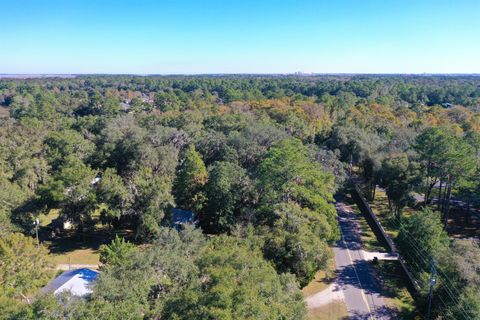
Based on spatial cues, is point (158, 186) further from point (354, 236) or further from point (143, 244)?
point (354, 236)

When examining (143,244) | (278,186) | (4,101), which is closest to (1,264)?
(143,244)

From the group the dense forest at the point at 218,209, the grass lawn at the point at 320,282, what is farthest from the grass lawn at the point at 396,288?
the grass lawn at the point at 320,282

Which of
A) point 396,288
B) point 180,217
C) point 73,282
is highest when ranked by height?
point 73,282

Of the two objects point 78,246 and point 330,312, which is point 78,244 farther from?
point 330,312

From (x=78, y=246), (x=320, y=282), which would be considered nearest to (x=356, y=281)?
(x=320, y=282)

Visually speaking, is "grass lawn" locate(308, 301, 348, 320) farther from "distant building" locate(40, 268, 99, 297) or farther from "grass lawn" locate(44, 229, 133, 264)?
"grass lawn" locate(44, 229, 133, 264)

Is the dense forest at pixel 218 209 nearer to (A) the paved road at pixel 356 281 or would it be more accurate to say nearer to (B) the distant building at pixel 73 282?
(B) the distant building at pixel 73 282
